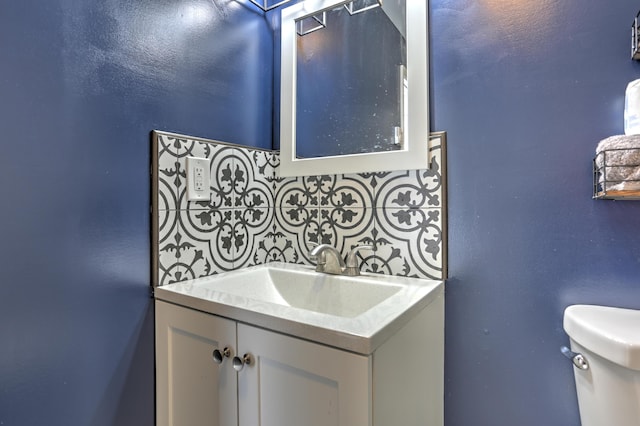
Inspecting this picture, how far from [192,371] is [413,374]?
1.87 ft

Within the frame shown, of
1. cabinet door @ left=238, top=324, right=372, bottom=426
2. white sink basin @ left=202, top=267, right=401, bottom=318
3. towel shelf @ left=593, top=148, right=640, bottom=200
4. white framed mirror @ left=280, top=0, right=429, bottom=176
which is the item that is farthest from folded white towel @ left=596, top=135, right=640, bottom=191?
cabinet door @ left=238, top=324, right=372, bottom=426

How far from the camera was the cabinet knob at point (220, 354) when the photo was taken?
78cm

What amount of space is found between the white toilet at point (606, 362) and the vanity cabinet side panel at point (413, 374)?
0.98 ft

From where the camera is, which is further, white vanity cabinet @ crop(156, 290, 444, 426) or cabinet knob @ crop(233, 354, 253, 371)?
cabinet knob @ crop(233, 354, 253, 371)

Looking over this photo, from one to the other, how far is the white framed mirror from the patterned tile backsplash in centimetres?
6

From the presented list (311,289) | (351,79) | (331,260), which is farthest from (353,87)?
(311,289)

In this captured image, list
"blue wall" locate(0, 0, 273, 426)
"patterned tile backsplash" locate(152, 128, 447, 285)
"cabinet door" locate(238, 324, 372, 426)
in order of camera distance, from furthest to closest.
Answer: "patterned tile backsplash" locate(152, 128, 447, 285), "blue wall" locate(0, 0, 273, 426), "cabinet door" locate(238, 324, 372, 426)

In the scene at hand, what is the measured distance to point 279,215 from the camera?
4.30 feet

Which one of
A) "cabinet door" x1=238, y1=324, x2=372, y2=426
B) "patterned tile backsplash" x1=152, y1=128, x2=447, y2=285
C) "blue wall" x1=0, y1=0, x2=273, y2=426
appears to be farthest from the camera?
"patterned tile backsplash" x1=152, y1=128, x2=447, y2=285

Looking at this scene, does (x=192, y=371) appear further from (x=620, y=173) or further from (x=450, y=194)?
(x=620, y=173)

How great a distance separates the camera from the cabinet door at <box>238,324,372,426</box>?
59 cm

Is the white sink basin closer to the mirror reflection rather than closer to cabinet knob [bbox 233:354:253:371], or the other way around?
cabinet knob [bbox 233:354:253:371]

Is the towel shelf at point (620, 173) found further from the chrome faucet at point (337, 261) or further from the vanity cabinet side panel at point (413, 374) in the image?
the chrome faucet at point (337, 261)

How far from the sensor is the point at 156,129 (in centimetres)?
95
